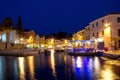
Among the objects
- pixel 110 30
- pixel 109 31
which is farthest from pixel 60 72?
pixel 109 31

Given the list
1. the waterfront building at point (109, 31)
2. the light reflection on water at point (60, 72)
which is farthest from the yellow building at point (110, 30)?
the light reflection on water at point (60, 72)

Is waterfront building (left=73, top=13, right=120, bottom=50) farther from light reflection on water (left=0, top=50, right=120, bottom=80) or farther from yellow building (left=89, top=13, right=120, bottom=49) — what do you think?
light reflection on water (left=0, top=50, right=120, bottom=80)

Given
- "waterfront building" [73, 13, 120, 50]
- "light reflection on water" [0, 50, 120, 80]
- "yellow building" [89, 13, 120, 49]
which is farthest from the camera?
"yellow building" [89, 13, 120, 49]

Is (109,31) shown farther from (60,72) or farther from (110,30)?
(60,72)

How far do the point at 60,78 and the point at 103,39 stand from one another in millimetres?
50546

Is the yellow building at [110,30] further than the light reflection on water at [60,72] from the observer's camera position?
Yes

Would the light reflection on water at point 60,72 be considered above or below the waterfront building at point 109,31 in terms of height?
below

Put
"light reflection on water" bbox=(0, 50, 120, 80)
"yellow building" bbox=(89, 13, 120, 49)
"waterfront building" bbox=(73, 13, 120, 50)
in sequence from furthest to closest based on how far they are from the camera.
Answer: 1. "yellow building" bbox=(89, 13, 120, 49)
2. "waterfront building" bbox=(73, 13, 120, 50)
3. "light reflection on water" bbox=(0, 50, 120, 80)

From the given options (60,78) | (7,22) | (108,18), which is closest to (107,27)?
(108,18)

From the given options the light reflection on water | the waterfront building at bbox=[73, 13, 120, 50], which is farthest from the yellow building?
the light reflection on water

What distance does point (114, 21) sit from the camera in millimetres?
65375

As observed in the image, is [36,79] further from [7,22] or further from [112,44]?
[7,22]

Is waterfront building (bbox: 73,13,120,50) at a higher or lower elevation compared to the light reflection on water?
higher

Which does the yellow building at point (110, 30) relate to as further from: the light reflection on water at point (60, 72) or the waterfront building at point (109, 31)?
the light reflection on water at point (60, 72)
